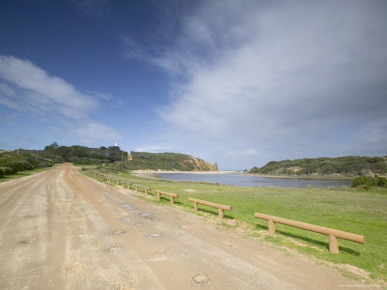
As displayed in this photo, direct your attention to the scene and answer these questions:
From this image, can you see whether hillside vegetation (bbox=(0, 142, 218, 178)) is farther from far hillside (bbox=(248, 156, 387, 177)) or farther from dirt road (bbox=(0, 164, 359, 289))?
far hillside (bbox=(248, 156, 387, 177))

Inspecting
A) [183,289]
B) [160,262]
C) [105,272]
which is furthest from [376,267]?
[105,272]

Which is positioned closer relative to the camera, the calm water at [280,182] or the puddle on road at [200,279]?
the puddle on road at [200,279]

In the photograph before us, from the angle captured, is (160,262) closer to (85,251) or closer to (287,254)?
(85,251)

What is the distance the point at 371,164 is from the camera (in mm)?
72562

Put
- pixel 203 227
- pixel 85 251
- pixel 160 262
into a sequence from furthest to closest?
1. pixel 203 227
2. pixel 85 251
3. pixel 160 262

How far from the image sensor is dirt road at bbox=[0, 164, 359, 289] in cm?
412

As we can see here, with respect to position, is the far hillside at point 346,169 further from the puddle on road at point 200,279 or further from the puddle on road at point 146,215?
the puddle on road at point 200,279

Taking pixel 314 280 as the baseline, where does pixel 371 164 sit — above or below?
above

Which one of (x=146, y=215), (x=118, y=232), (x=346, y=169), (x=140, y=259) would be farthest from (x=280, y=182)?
(x=140, y=259)

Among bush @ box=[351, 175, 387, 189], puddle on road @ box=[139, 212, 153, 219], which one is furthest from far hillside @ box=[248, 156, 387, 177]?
puddle on road @ box=[139, 212, 153, 219]

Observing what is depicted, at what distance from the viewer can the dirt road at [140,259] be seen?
13.5ft

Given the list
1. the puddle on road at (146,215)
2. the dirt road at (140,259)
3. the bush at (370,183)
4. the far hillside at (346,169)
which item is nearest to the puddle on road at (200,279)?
the dirt road at (140,259)

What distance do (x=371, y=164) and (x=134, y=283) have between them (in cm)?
9271

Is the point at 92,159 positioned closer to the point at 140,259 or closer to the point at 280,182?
the point at 280,182
